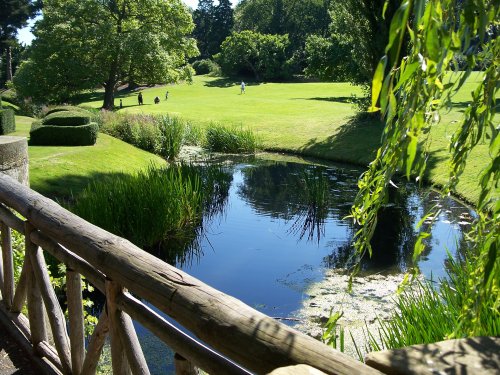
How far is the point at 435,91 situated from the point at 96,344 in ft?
7.75

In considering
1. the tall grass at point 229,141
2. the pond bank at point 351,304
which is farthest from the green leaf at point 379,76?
the tall grass at point 229,141

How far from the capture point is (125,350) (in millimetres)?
3098

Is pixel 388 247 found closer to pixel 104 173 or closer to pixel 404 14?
pixel 104 173

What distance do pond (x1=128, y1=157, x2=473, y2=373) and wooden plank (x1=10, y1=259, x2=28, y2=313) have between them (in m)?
2.71

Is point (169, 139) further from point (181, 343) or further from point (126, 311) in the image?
point (181, 343)

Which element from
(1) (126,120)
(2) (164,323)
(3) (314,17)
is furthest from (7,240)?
(3) (314,17)

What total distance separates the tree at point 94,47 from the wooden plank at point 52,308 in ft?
103

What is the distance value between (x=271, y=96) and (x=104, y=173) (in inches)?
1274

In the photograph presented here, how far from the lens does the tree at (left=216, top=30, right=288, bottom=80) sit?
6612 cm

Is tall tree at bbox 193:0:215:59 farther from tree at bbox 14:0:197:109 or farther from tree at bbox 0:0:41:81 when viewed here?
tree at bbox 14:0:197:109

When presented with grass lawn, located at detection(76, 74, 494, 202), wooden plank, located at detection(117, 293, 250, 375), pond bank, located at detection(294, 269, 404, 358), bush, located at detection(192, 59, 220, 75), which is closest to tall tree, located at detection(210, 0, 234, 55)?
bush, located at detection(192, 59, 220, 75)

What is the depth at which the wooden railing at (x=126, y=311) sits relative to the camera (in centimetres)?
201

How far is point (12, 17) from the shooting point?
2180 inches

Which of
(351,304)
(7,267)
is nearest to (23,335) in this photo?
(7,267)
